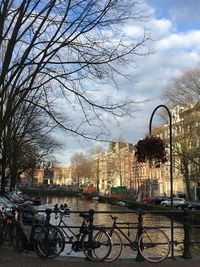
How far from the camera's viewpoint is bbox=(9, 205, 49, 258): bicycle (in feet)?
36.7

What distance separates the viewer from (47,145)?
44625 millimetres

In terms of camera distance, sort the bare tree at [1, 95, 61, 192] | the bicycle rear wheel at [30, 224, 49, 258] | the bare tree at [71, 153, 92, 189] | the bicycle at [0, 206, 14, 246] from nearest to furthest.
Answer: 1. the bicycle rear wheel at [30, 224, 49, 258]
2. the bicycle at [0, 206, 14, 246]
3. the bare tree at [1, 95, 61, 192]
4. the bare tree at [71, 153, 92, 189]

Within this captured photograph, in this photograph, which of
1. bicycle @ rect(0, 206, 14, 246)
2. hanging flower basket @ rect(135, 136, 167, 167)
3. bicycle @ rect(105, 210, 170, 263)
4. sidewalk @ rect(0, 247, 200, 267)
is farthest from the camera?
hanging flower basket @ rect(135, 136, 167, 167)

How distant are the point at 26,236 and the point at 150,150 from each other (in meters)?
3.86

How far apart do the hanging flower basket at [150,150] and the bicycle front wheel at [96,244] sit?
2.58 meters

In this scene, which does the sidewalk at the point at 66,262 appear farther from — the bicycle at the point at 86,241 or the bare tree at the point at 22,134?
the bare tree at the point at 22,134

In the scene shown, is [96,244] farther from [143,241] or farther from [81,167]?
[81,167]

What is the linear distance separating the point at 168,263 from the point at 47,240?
2.84 metres

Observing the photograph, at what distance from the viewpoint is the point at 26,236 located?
461 inches

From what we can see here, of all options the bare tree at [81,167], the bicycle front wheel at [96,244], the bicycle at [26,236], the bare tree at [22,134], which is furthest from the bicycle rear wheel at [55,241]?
the bare tree at [81,167]

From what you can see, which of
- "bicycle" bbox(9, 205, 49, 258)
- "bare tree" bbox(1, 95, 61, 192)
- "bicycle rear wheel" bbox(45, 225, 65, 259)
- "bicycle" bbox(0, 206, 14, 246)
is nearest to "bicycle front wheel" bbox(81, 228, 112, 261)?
"bicycle rear wheel" bbox(45, 225, 65, 259)

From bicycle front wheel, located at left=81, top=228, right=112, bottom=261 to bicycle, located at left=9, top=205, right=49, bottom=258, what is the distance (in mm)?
954

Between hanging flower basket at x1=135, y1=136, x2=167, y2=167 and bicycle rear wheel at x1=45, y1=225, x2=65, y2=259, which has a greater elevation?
hanging flower basket at x1=135, y1=136, x2=167, y2=167

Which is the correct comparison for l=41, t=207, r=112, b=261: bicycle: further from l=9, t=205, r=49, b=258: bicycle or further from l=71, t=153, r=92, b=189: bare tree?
l=71, t=153, r=92, b=189: bare tree
